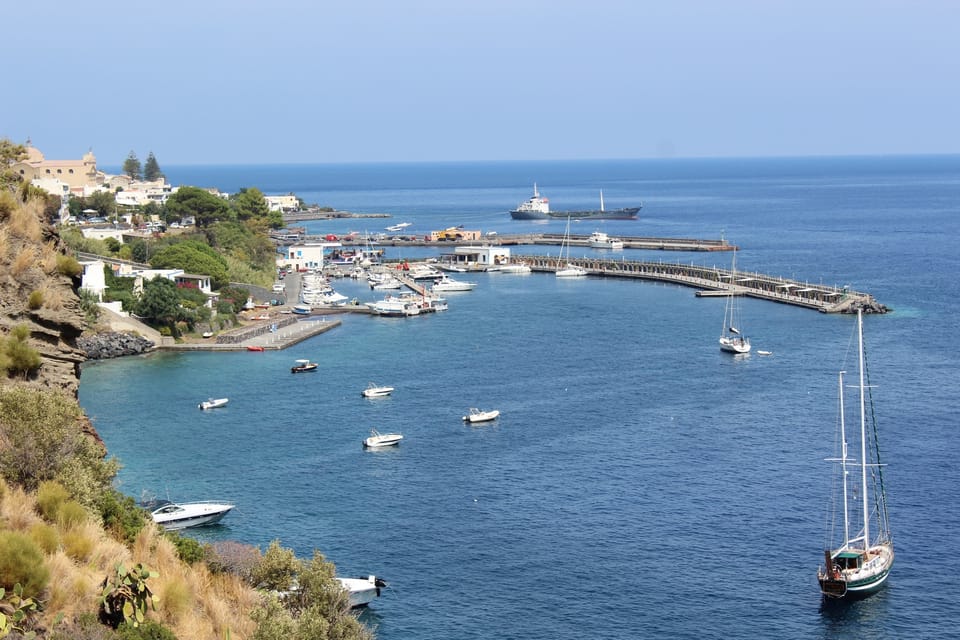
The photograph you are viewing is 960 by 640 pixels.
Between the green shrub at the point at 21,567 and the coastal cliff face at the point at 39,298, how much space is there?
5368 millimetres

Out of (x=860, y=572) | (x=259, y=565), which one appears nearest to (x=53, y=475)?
(x=259, y=565)

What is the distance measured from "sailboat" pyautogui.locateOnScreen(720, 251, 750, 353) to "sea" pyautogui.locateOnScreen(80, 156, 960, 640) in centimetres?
87

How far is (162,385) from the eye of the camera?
57.8m

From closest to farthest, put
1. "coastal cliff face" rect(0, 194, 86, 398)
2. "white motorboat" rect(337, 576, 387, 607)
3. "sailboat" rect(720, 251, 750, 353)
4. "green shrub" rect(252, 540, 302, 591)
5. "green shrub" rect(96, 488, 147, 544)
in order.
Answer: "green shrub" rect(96, 488, 147, 544), "coastal cliff face" rect(0, 194, 86, 398), "green shrub" rect(252, 540, 302, 591), "white motorboat" rect(337, 576, 387, 607), "sailboat" rect(720, 251, 750, 353)

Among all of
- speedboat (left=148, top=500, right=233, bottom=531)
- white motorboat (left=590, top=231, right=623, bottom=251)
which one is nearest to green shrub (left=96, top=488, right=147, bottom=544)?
speedboat (left=148, top=500, right=233, bottom=531)

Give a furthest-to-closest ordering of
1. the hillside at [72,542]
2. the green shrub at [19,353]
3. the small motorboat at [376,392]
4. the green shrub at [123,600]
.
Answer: the small motorboat at [376,392] → the green shrub at [19,353] → the green shrub at [123,600] → the hillside at [72,542]

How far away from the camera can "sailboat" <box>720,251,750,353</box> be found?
213ft

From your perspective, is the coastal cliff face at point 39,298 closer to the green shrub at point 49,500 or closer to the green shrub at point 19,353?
the green shrub at point 19,353

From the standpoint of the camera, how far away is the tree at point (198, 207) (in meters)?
105

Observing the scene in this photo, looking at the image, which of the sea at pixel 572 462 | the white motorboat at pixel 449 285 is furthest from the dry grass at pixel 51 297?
the white motorboat at pixel 449 285

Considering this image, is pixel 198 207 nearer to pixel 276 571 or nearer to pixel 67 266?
pixel 67 266

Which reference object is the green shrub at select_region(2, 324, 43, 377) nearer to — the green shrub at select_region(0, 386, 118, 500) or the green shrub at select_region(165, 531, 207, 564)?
the green shrub at select_region(0, 386, 118, 500)

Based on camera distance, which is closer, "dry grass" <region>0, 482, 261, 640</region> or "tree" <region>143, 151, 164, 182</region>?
"dry grass" <region>0, 482, 261, 640</region>

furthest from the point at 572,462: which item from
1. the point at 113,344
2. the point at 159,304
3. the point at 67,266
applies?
the point at 159,304
